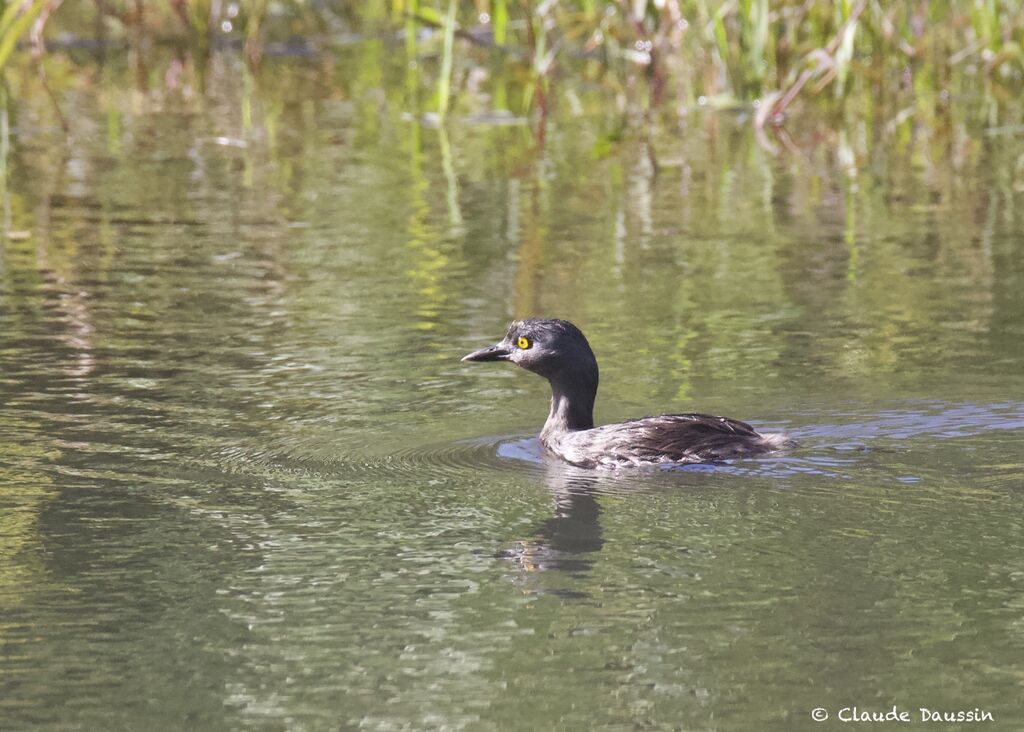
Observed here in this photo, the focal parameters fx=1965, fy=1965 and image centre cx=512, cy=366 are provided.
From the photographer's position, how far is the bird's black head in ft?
28.8

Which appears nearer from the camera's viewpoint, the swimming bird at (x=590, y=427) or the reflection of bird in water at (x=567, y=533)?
the reflection of bird in water at (x=567, y=533)

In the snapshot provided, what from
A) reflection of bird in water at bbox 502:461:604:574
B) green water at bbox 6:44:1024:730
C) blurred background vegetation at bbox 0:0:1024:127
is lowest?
reflection of bird in water at bbox 502:461:604:574

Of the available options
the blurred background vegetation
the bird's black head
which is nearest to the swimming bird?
the bird's black head

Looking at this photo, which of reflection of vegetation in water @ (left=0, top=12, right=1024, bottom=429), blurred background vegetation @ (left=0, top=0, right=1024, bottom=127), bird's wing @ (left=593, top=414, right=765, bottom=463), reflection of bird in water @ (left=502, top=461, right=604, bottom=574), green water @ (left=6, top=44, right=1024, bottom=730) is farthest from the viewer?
blurred background vegetation @ (left=0, top=0, right=1024, bottom=127)

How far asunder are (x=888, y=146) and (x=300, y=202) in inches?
229

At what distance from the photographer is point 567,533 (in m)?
7.00

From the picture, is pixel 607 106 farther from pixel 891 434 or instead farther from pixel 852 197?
pixel 891 434

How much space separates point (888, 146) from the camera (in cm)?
1759

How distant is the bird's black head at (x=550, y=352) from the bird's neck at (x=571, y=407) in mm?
10

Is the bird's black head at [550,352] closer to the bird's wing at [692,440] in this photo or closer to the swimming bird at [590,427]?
the swimming bird at [590,427]

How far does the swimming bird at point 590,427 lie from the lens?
7961mm

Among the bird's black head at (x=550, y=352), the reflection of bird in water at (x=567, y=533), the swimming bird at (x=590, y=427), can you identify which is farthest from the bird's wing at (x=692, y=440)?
the bird's black head at (x=550, y=352)

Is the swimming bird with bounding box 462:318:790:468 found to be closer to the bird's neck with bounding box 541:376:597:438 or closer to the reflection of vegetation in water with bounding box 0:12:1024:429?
the bird's neck with bounding box 541:376:597:438

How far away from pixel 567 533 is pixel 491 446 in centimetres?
141
